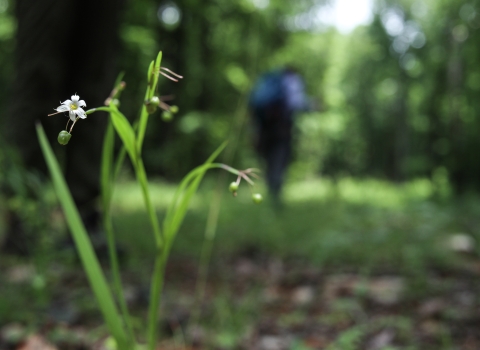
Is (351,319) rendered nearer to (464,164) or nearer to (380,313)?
(380,313)

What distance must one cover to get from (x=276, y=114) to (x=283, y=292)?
3.09 m

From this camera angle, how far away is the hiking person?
203 inches

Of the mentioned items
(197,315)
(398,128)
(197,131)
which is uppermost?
(398,128)

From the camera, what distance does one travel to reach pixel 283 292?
2480 mm

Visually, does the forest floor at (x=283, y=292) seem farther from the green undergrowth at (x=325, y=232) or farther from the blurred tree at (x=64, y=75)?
the blurred tree at (x=64, y=75)

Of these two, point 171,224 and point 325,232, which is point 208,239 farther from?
point 325,232

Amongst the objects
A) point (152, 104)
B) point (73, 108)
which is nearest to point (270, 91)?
point (152, 104)

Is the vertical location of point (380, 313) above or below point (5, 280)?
above

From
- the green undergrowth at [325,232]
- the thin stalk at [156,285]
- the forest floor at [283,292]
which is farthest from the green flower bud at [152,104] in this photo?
the green undergrowth at [325,232]

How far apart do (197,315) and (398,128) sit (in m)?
31.3

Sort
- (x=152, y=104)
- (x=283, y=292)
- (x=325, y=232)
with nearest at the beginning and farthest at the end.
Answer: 1. (x=152, y=104)
2. (x=283, y=292)
3. (x=325, y=232)

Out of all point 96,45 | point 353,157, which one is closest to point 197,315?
point 96,45

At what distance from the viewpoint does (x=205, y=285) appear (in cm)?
256

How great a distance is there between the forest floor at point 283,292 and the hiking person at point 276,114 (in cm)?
138
